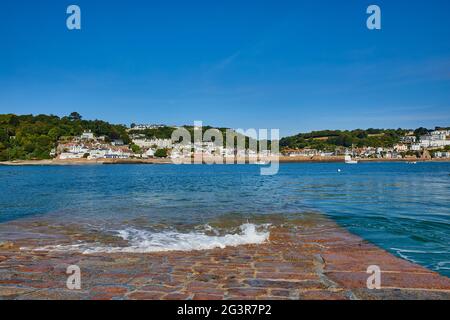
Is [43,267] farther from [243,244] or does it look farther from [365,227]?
[365,227]

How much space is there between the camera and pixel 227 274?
5586 mm

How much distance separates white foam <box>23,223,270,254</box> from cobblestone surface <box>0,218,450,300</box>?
453 mm

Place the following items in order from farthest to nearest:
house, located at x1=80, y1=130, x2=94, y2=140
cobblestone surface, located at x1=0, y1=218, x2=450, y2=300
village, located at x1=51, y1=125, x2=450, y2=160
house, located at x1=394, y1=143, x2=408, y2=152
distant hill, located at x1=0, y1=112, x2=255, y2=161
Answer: house, located at x1=394, y1=143, x2=408, y2=152, house, located at x1=80, y1=130, x2=94, y2=140, village, located at x1=51, y1=125, x2=450, y2=160, distant hill, located at x1=0, y1=112, x2=255, y2=161, cobblestone surface, located at x1=0, y1=218, x2=450, y2=300

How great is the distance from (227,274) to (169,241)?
10.7ft

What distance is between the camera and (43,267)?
19.9ft

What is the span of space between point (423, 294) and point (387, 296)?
0.51 metres

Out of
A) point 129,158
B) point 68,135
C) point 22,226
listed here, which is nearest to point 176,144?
point 129,158

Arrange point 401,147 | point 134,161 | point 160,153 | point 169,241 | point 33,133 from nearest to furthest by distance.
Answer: point 169,241 < point 134,161 < point 33,133 < point 160,153 < point 401,147

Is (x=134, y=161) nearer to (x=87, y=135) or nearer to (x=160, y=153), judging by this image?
(x=160, y=153)

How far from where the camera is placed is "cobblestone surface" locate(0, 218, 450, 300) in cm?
464

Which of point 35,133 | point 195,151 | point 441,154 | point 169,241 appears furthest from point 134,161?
point 169,241

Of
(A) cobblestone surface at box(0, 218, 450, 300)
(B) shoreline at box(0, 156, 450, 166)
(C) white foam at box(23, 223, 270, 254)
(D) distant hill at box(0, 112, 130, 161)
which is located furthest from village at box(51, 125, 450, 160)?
(A) cobblestone surface at box(0, 218, 450, 300)

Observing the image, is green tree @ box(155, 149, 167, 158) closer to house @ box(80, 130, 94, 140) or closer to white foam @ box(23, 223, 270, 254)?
house @ box(80, 130, 94, 140)
